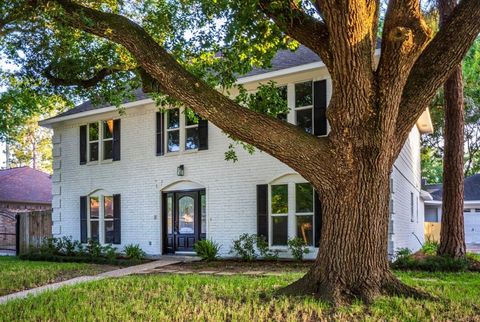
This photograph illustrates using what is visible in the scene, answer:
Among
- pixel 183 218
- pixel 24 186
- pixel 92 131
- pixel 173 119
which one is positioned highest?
pixel 173 119

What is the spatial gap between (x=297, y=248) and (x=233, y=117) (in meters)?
6.75

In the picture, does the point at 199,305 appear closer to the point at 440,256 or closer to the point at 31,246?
the point at 440,256

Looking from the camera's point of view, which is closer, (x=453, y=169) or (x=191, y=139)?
(x=453, y=169)

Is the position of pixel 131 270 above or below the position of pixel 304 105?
below

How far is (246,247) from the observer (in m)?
12.9

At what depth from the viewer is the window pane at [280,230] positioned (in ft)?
42.1

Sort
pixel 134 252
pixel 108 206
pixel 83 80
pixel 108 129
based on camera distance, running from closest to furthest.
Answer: pixel 83 80
pixel 134 252
pixel 108 206
pixel 108 129

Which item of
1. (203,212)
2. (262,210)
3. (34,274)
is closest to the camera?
(34,274)

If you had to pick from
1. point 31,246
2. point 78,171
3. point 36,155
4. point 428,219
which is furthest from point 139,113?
point 36,155

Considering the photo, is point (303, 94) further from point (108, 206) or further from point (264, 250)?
point (108, 206)

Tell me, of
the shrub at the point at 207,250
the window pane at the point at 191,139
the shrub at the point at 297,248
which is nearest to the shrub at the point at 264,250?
the shrub at the point at 297,248

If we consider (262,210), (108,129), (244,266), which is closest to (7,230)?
(108,129)

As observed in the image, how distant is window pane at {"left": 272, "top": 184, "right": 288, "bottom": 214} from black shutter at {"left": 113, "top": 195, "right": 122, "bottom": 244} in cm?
579

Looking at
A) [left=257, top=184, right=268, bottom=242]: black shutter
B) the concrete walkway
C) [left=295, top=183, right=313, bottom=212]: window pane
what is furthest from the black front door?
[left=295, top=183, right=313, bottom=212]: window pane
